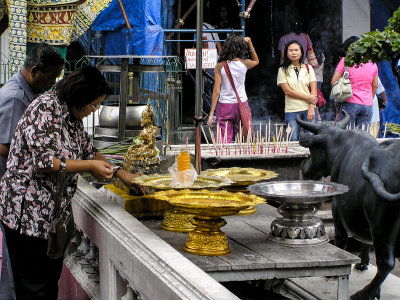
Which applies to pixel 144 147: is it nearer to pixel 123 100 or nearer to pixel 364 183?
pixel 123 100

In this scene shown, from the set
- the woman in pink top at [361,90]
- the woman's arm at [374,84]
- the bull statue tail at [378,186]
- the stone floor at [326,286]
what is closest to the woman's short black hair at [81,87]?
the stone floor at [326,286]

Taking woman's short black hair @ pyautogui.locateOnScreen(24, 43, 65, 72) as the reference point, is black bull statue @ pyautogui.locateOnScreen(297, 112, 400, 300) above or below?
below

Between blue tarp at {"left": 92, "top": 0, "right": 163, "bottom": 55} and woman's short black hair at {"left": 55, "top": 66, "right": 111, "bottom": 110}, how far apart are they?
219 inches

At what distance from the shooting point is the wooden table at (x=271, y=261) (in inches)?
121

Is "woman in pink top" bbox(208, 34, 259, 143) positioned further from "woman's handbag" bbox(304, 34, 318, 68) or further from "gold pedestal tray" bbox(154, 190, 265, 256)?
"gold pedestal tray" bbox(154, 190, 265, 256)

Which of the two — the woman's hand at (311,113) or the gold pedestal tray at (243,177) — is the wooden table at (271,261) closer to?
the gold pedestal tray at (243,177)

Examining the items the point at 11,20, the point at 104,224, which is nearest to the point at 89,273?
the point at 104,224

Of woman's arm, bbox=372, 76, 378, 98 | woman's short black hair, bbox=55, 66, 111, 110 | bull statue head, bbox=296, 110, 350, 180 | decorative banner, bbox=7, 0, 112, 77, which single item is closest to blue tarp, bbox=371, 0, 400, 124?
woman's arm, bbox=372, 76, 378, 98

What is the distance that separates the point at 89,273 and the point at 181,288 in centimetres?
168

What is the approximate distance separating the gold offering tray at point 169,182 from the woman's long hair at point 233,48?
4.54 m

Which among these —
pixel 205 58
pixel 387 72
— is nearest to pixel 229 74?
pixel 205 58

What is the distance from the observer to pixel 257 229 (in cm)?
376

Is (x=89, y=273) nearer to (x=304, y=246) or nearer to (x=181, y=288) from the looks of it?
(x=304, y=246)

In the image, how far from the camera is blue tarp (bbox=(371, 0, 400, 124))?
489 inches
